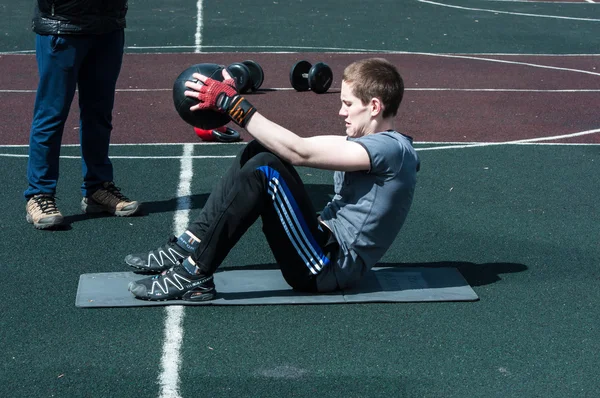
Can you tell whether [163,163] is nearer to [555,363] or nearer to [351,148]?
[351,148]

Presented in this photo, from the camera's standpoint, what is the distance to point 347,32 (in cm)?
1584

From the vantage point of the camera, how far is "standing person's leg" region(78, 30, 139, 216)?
6633 millimetres

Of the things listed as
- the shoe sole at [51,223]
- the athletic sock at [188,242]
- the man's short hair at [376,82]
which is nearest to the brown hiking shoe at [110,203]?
the shoe sole at [51,223]

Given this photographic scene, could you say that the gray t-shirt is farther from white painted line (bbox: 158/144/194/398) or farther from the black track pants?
white painted line (bbox: 158/144/194/398)

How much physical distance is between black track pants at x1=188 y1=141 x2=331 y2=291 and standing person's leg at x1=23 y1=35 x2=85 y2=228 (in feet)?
5.99

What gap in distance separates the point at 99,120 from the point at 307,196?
2306 mm

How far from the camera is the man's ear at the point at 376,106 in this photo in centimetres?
505

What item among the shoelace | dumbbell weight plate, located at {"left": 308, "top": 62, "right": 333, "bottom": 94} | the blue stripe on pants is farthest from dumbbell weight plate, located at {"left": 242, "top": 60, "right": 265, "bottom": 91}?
the blue stripe on pants

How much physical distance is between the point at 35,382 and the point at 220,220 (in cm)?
124

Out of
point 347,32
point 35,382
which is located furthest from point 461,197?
point 347,32

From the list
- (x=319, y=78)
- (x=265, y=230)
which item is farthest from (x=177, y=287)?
(x=319, y=78)

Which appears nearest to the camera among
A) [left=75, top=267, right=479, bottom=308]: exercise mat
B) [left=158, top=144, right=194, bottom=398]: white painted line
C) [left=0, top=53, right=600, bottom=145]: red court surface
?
[left=158, top=144, right=194, bottom=398]: white painted line

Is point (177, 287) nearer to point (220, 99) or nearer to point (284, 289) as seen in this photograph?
point (284, 289)

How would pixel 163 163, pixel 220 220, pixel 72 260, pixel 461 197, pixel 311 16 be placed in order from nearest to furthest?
pixel 220 220
pixel 72 260
pixel 461 197
pixel 163 163
pixel 311 16
